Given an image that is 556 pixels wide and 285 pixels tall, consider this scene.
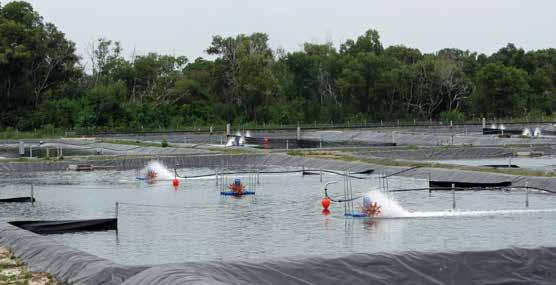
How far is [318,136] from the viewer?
96.4 meters

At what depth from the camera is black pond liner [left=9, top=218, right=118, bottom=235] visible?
28.5 m

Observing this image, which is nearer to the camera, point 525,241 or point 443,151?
point 525,241

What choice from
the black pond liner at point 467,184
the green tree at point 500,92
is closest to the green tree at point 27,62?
the green tree at point 500,92

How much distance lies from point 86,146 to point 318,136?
26.5 meters

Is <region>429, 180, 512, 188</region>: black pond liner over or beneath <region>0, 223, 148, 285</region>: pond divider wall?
beneath


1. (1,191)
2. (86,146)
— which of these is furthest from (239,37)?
(1,191)

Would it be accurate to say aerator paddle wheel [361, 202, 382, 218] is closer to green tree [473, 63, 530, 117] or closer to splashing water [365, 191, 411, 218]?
splashing water [365, 191, 411, 218]

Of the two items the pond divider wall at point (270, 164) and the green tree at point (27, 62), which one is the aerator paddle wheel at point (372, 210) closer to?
the pond divider wall at point (270, 164)

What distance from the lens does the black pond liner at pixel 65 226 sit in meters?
28.5

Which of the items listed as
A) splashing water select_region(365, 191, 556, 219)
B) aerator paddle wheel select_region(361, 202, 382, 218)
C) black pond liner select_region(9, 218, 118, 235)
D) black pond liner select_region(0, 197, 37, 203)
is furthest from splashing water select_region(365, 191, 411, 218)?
black pond liner select_region(0, 197, 37, 203)

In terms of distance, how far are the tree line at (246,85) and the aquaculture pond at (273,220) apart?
57.1 meters

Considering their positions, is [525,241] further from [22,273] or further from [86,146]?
[86,146]

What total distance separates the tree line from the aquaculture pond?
5714 centimetres

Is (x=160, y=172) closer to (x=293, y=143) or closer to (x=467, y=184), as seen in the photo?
(x=467, y=184)
